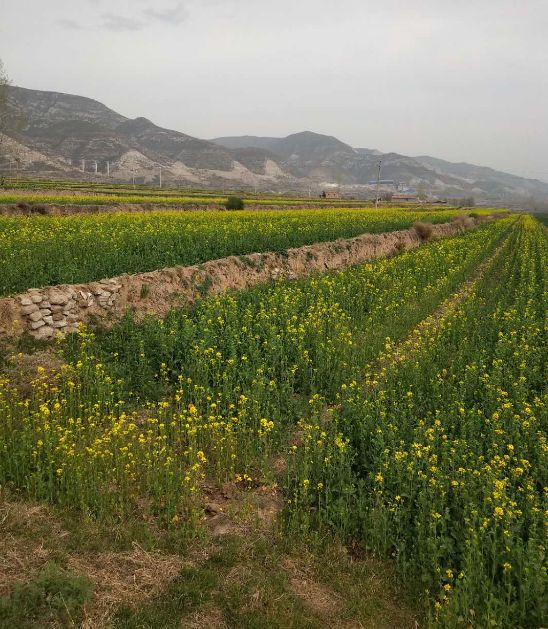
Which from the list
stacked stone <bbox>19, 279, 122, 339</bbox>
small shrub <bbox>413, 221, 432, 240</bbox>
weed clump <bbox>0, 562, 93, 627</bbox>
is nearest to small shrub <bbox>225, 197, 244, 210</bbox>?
small shrub <bbox>413, 221, 432, 240</bbox>

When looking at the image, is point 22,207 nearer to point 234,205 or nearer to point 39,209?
point 39,209

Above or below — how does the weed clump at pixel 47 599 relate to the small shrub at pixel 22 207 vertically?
below

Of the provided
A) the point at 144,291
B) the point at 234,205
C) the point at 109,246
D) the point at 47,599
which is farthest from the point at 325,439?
the point at 234,205

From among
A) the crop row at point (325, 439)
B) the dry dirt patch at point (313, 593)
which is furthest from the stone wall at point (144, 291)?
the dry dirt patch at point (313, 593)

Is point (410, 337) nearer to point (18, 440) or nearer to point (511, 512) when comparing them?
point (511, 512)

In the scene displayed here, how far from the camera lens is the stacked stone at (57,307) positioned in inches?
410

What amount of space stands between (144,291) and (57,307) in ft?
8.14

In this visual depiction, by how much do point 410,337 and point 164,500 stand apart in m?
8.51

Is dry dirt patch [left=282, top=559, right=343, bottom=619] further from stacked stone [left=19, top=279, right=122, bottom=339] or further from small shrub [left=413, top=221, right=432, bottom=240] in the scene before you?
small shrub [left=413, top=221, right=432, bottom=240]

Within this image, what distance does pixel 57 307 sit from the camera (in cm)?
1080

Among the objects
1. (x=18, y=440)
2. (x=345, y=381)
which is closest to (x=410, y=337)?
(x=345, y=381)

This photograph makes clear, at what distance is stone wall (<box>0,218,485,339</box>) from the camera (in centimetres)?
1041

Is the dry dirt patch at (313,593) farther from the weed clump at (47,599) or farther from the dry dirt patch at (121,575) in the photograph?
the weed clump at (47,599)

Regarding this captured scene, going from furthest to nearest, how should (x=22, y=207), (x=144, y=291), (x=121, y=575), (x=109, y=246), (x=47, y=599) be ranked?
(x=22, y=207) → (x=109, y=246) → (x=144, y=291) → (x=121, y=575) → (x=47, y=599)
